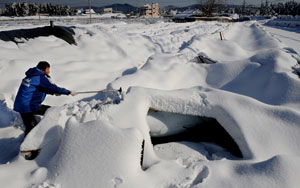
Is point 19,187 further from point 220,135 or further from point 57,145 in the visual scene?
point 220,135

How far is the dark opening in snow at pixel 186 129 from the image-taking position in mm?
3000

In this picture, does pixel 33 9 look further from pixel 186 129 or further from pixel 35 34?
pixel 186 129

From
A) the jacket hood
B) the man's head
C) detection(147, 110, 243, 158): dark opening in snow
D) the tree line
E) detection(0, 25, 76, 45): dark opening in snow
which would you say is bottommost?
detection(147, 110, 243, 158): dark opening in snow

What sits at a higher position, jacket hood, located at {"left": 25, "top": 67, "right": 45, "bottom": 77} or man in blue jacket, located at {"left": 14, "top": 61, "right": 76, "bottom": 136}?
jacket hood, located at {"left": 25, "top": 67, "right": 45, "bottom": 77}

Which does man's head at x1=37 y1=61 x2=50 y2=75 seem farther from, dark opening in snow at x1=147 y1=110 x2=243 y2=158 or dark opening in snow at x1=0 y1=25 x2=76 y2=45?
dark opening in snow at x1=0 y1=25 x2=76 y2=45

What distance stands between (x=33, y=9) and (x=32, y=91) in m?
83.7

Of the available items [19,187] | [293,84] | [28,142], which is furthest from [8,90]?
[293,84]

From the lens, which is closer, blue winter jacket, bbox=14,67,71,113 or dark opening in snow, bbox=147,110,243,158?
blue winter jacket, bbox=14,67,71,113

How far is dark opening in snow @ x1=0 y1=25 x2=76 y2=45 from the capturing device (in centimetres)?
605

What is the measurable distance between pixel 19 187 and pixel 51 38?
20.2 ft

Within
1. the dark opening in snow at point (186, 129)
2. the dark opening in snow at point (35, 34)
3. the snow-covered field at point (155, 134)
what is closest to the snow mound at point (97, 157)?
the snow-covered field at point (155, 134)

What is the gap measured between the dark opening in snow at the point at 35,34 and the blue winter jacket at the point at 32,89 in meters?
4.12

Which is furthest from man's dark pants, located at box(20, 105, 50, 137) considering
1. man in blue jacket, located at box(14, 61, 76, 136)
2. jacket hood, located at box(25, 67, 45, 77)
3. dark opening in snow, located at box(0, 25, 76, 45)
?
dark opening in snow, located at box(0, 25, 76, 45)

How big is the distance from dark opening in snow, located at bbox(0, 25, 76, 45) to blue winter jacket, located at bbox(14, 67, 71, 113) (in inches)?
162
